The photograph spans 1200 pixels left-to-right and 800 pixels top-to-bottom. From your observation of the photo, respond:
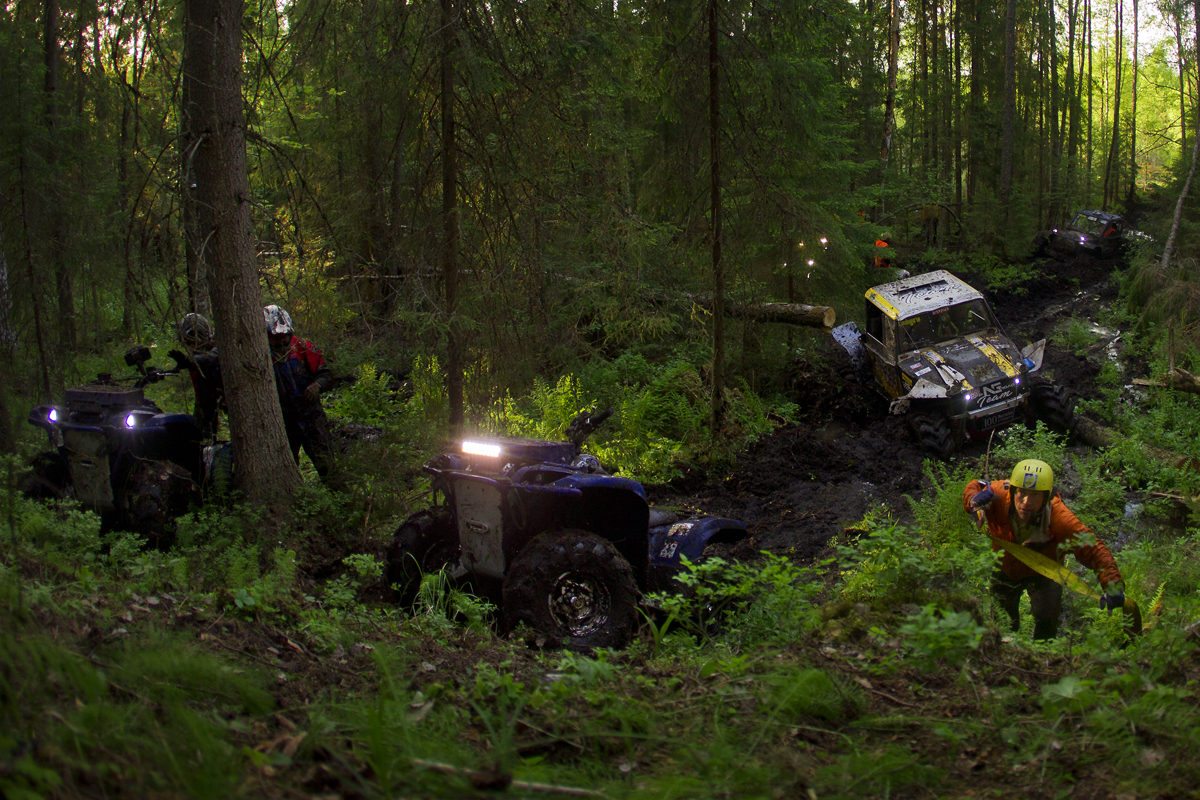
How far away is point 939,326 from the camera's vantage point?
1162 cm

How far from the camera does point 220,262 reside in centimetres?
A: 613

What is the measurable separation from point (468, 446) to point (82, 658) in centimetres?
256

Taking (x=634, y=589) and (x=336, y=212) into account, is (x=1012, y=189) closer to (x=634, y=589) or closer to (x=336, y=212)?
(x=336, y=212)

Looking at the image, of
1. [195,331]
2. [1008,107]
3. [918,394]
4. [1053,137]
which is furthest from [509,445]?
[1053,137]

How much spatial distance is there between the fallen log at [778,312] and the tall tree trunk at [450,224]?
5272mm

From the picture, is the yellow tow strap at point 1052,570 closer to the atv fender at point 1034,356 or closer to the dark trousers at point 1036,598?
the dark trousers at point 1036,598

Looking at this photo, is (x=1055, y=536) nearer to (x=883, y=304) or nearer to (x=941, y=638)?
(x=941, y=638)

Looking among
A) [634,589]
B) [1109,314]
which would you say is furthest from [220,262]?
[1109,314]

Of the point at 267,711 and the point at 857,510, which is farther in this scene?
the point at 857,510

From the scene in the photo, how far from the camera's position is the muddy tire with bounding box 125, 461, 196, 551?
18.8 ft

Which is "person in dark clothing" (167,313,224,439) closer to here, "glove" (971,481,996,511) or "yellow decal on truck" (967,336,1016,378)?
"glove" (971,481,996,511)

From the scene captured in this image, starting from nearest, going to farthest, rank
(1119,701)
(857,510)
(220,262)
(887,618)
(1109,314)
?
(1119,701) < (887,618) < (220,262) < (857,510) < (1109,314)

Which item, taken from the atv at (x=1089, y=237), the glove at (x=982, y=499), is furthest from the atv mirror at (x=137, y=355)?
the atv at (x=1089, y=237)

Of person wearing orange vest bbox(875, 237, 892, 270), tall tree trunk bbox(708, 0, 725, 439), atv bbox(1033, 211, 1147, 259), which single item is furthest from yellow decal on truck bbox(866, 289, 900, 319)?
atv bbox(1033, 211, 1147, 259)
